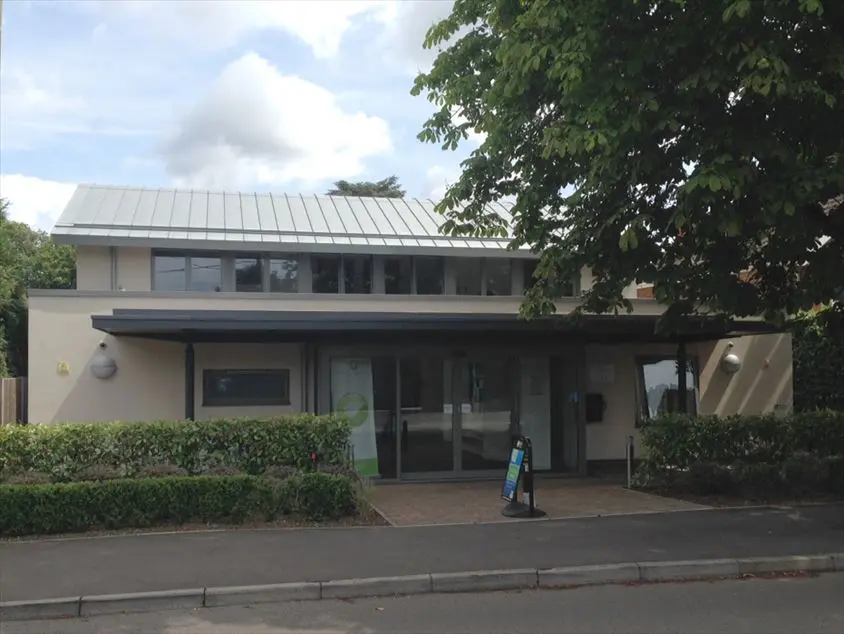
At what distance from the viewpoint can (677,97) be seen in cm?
842

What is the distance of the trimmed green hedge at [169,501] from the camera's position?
957cm

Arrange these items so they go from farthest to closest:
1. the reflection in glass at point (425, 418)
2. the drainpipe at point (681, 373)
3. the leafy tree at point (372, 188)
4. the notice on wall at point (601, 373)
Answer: the leafy tree at point (372, 188)
the notice on wall at point (601, 373)
the drainpipe at point (681, 373)
the reflection in glass at point (425, 418)

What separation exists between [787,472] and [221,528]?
8.50 meters

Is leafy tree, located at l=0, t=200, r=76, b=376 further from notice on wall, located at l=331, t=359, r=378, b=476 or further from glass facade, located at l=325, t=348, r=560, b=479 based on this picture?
glass facade, located at l=325, t=348, r=560, b=479

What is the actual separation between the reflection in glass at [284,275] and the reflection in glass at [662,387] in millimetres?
7151

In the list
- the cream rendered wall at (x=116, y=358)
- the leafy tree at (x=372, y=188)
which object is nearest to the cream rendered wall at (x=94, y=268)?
the cream rendered wall at (x=116, y=358)

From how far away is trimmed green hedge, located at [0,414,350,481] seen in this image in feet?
34.1

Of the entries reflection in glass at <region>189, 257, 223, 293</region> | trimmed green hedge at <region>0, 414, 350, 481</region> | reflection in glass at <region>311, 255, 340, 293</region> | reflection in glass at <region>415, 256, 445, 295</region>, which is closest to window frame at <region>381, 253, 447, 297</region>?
reflection in glass at <region>415, 256, 445, 295</region>

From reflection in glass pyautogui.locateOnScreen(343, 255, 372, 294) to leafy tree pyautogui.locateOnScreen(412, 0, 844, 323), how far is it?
5.40m

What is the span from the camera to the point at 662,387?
16.7m

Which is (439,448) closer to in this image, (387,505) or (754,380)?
(387,505)

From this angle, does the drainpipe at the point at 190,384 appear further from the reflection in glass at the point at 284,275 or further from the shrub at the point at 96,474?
the shrub at the point at 96,474

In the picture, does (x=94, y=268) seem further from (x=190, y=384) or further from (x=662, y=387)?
(x=662, y=387)

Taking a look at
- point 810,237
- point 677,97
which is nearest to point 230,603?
point 677,97
